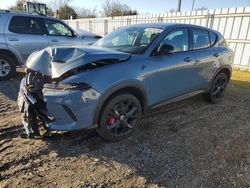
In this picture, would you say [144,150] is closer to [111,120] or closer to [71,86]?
[111,120]

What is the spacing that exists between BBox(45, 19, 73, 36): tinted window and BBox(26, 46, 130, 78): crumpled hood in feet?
14.6

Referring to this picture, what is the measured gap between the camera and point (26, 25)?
721cm

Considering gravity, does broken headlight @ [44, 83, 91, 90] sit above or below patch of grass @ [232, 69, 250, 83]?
above

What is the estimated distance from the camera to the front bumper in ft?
9.87

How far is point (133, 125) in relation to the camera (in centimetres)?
383

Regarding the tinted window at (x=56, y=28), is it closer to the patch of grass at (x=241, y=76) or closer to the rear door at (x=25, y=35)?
the rear door at (x=25, y=35)

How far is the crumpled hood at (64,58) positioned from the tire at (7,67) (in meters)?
3.86

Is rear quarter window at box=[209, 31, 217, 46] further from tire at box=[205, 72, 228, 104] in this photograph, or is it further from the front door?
the front door

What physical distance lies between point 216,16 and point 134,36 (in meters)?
7.55

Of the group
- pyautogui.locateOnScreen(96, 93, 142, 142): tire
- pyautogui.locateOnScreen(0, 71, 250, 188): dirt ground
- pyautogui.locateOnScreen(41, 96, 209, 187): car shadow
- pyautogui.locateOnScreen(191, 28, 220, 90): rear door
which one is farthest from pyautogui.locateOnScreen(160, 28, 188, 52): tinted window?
pyautogui.locateOnScreen(41, 96, 209, 187): car shadow

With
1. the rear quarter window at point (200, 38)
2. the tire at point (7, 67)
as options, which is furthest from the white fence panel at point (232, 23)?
the tire at point (7, 67)

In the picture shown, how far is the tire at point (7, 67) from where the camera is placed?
6917 mm

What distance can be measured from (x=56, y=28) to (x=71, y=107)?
5.58 meters

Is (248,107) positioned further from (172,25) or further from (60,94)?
(60,94)
